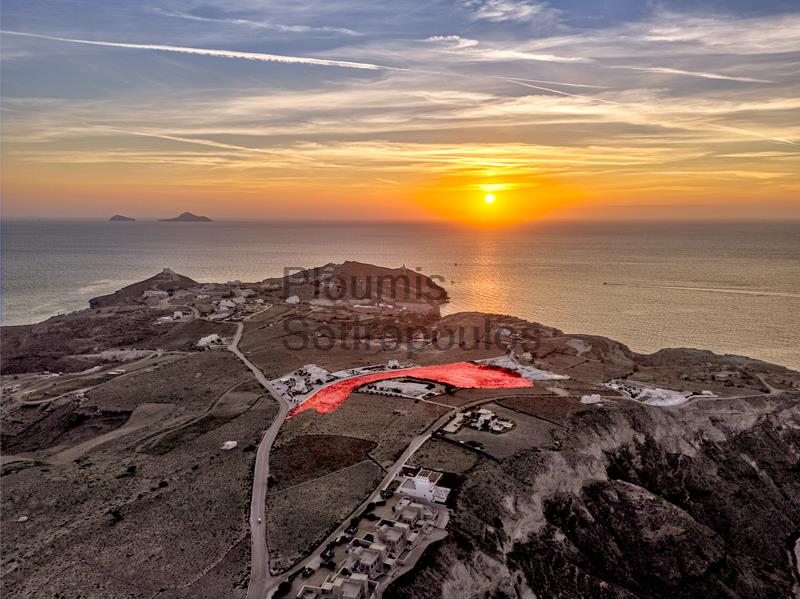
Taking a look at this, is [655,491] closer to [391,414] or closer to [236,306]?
[391,414]

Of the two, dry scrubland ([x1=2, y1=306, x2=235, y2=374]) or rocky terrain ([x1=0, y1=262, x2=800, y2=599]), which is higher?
rocky terrain ([x1=0, y1=262, x2=800, y2=599])

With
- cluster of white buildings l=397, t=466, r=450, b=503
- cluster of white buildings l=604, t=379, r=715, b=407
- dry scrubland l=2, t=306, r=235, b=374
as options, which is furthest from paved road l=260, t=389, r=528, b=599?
dry scrubland l=2, t=306, r=235, b=374

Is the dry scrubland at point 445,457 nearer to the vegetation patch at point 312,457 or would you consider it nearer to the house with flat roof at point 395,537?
the vegetation patch at point 312,457

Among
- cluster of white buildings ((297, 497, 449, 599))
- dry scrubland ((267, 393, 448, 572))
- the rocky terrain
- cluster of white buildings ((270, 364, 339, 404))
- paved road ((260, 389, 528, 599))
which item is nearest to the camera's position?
cluster of white buildings ((297, 497, 449, 599))

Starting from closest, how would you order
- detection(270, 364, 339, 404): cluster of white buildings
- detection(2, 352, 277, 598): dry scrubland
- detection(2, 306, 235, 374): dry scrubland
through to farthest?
detection(2, 352, 277, 598): dry scrubland, detection(270, 364, 339, 404): cluster of white buildings, detection(2, 306, 235, 374): dry scrubland

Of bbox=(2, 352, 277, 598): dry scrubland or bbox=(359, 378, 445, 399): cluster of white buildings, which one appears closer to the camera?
bbox=(2, 352, 277, 598): dry scrubland

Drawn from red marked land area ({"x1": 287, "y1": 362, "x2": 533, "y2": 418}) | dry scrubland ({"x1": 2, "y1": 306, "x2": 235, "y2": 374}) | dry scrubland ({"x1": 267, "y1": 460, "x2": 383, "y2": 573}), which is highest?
dry scrubland ({"x1": 267, "y1": 460, "x2": 383, "y2": 573})

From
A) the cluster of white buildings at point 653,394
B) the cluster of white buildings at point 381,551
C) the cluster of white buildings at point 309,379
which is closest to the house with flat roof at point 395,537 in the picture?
the cluster of white buildings at point 381,551

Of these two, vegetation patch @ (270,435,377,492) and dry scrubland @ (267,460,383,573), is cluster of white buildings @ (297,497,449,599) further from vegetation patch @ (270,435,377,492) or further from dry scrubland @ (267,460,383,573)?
vegetation patch @ (270,435,377,492)
